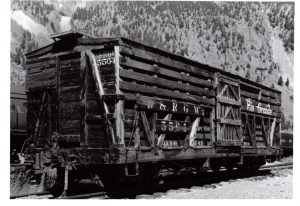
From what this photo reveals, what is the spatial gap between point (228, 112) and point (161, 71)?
3892mm

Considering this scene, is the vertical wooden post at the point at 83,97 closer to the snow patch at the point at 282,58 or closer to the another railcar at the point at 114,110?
the another railcar at the point at 114,110

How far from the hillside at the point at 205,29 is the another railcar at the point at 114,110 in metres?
35.7

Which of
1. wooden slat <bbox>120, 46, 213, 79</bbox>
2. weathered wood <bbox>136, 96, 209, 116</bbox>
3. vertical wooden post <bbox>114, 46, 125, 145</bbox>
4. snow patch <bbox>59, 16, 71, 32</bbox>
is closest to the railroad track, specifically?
vertical wooden post <bbox>114, 46, 125, 145</bbox>

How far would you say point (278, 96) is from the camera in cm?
1761

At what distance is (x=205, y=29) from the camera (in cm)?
5375

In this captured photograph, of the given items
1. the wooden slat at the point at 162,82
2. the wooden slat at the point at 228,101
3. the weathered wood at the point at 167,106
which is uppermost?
the wooden slat at the point at 162,82

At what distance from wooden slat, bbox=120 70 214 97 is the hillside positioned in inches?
1373

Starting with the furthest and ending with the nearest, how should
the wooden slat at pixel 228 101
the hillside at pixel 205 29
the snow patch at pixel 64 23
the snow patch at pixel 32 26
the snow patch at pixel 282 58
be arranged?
the snow patch at pixel 64 23 → the snow patch at pixel 32 26 → the hillside at pixel 205 29 → the snow patch at pixel 282 58 → the wooden slat at pixel 228 101

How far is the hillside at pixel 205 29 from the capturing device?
48.3 metres

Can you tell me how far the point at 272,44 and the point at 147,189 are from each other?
45.2m

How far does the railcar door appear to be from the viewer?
1220 centimetres

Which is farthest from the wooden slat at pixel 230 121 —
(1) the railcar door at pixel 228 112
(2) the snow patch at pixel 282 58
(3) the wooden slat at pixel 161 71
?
(2) the snow patch at pixel 282 58

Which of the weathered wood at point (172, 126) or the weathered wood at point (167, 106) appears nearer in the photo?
the weathered wood at point (167, 106)

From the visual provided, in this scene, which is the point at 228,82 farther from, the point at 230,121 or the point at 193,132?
the point at 193,132
